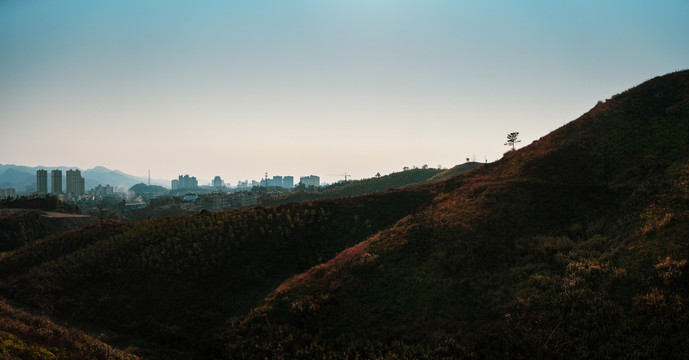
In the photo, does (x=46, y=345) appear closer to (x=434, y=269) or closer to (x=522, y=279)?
(x=434, y=269)

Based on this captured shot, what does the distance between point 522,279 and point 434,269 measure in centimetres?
457

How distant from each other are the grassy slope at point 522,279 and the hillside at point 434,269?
9 cm

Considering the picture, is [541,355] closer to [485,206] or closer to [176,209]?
[485,206]

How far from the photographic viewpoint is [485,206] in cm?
2562

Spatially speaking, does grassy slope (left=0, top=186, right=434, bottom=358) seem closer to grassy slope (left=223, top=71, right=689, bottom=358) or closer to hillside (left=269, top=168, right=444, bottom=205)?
grassy slope (left=223, top=71, right=689, bottom=358)

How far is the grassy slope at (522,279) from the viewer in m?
11.7

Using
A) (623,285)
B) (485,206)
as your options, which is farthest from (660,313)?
(485,206)

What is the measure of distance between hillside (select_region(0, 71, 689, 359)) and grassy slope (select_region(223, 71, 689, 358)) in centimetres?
9

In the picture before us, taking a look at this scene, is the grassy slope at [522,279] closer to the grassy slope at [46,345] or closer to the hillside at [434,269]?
the hillside at [434,269]

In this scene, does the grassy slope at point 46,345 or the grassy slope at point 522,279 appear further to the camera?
the grassy slope at point 522,279

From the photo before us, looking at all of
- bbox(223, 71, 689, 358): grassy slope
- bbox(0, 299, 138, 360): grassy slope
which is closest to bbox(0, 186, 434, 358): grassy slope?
bbox(0, 299, 138, 360): grassy slope

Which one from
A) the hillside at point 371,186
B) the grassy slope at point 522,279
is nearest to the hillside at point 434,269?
the grassy slope at point 522,279

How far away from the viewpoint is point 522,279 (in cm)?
1597

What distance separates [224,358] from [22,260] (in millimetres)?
29826
